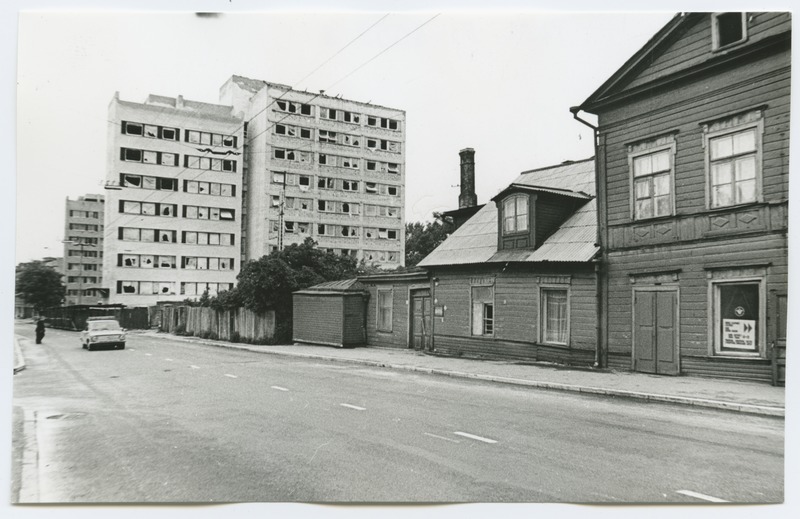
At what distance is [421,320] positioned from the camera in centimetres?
2291

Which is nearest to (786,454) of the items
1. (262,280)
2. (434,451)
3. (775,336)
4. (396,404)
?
(775,336)

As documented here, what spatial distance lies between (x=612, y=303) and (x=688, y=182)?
381 centimetres

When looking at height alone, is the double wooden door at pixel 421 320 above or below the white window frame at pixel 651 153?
below

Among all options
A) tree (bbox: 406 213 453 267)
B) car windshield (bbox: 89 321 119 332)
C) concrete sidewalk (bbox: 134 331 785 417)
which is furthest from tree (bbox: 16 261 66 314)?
tree (bbox: 406 213 453 267)

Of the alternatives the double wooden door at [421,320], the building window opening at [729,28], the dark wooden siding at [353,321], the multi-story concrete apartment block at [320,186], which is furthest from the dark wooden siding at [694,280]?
the multi-story concrete apartment block at [320,186]

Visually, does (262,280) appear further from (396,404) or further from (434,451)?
(434,451)

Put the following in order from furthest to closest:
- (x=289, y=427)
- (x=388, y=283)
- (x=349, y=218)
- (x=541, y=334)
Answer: (x=349, y=218) → (x=388, y=283) → (x=541, y=334) → (x=289, y=427)

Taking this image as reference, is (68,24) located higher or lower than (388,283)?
higher

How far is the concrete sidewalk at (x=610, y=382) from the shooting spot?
10062mm

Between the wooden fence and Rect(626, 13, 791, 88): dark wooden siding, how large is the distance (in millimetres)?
21494

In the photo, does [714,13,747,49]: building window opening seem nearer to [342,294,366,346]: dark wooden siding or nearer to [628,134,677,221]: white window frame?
[628,134,677,221]: white window frame

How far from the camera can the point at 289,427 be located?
334 inches

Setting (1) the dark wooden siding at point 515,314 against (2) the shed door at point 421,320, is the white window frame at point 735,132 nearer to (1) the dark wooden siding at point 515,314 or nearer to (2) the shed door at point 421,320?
(1) the dark wooden siding at point 515,314

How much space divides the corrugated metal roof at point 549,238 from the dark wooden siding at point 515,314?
0.40m
